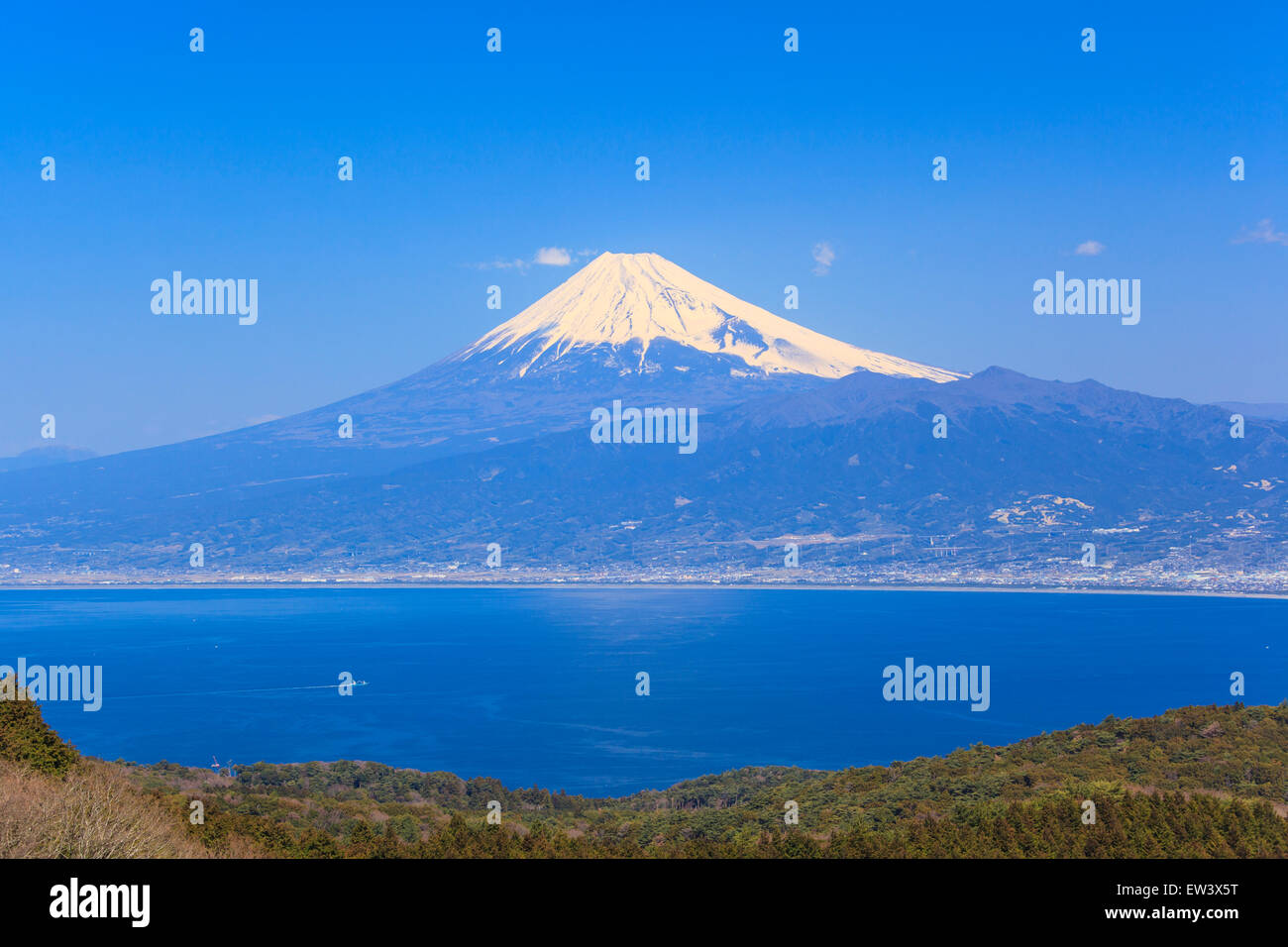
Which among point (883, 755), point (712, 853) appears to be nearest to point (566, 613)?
point (883, 755)

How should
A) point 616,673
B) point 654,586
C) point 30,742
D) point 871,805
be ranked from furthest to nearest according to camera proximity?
point 654,586 → point 616,673 → point 871,805 → point 30,742

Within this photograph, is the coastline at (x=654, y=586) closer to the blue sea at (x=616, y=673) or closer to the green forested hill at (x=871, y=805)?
the blue sea at (x=616, y=673)

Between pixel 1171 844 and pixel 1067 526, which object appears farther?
pixel 1067 526

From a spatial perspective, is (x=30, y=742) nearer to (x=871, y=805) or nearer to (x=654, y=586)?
(x=871, y=805)

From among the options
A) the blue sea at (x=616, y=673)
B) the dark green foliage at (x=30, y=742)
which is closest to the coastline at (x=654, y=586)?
the blue sea at (x=616, y=673)

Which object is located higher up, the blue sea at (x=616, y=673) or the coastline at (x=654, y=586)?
the coastline at (x=654, y=586)

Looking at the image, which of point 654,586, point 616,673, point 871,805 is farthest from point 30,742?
point 654,586
